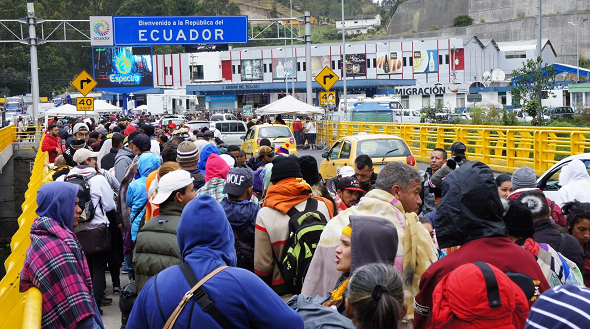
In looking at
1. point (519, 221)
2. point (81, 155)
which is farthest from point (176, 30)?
point (519, 221)

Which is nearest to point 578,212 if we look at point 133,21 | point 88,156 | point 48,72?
point 88,156

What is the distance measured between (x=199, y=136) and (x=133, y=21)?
15887 mm

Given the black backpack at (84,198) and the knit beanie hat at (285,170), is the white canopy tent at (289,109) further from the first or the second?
the knit beanie hat at (285,170)

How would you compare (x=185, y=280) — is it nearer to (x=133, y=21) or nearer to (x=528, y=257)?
(x=528, y=257)

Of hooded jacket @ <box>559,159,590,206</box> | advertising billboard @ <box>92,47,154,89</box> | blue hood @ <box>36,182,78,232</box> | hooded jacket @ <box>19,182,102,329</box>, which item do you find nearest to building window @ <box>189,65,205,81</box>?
advertising billboard @ <box>92,47,154,89</box>

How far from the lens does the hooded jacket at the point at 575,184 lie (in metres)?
7.35

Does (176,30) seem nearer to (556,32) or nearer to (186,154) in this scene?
(186,154)

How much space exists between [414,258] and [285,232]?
4.37ft

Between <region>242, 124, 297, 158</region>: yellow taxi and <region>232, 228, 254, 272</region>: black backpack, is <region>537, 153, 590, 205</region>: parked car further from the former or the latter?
<region>242, 124, 297, 158</region>: yellow taxi

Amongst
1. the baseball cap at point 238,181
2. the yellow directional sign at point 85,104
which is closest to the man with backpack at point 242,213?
the baseball cap at point 238,181

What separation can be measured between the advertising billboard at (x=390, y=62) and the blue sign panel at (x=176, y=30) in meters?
58.4

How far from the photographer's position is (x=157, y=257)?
4770 millimetres

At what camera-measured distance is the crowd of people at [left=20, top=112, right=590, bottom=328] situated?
9.64 ft

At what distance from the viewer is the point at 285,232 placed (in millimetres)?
5035
